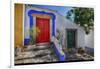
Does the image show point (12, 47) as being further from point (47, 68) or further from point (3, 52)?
point (47, 68)

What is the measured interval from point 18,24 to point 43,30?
0.31m

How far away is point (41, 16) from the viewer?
235 centimetres

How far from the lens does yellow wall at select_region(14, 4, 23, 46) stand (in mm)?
2232

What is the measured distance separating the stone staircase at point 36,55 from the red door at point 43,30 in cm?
9

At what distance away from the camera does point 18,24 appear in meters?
2.25

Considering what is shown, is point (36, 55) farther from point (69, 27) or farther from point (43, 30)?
point (69, 27)

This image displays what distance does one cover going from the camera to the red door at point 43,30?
2.34 metres

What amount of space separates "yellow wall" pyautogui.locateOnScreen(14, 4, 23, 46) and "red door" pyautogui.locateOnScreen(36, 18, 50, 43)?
0.65ft

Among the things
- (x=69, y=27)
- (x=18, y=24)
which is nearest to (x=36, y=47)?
(x=18, y=24)

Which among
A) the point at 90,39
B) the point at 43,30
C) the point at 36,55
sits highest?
the point at 43,30

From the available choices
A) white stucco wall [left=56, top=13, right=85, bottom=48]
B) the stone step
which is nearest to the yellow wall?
the stone step

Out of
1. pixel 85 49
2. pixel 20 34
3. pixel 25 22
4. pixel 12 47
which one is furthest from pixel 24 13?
pixel 85 49

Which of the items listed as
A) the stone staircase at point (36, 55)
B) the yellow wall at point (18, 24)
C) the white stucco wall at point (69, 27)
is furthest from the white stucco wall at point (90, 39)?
the yellow wall at point (18, 24)

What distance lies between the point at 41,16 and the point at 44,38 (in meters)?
0.27
